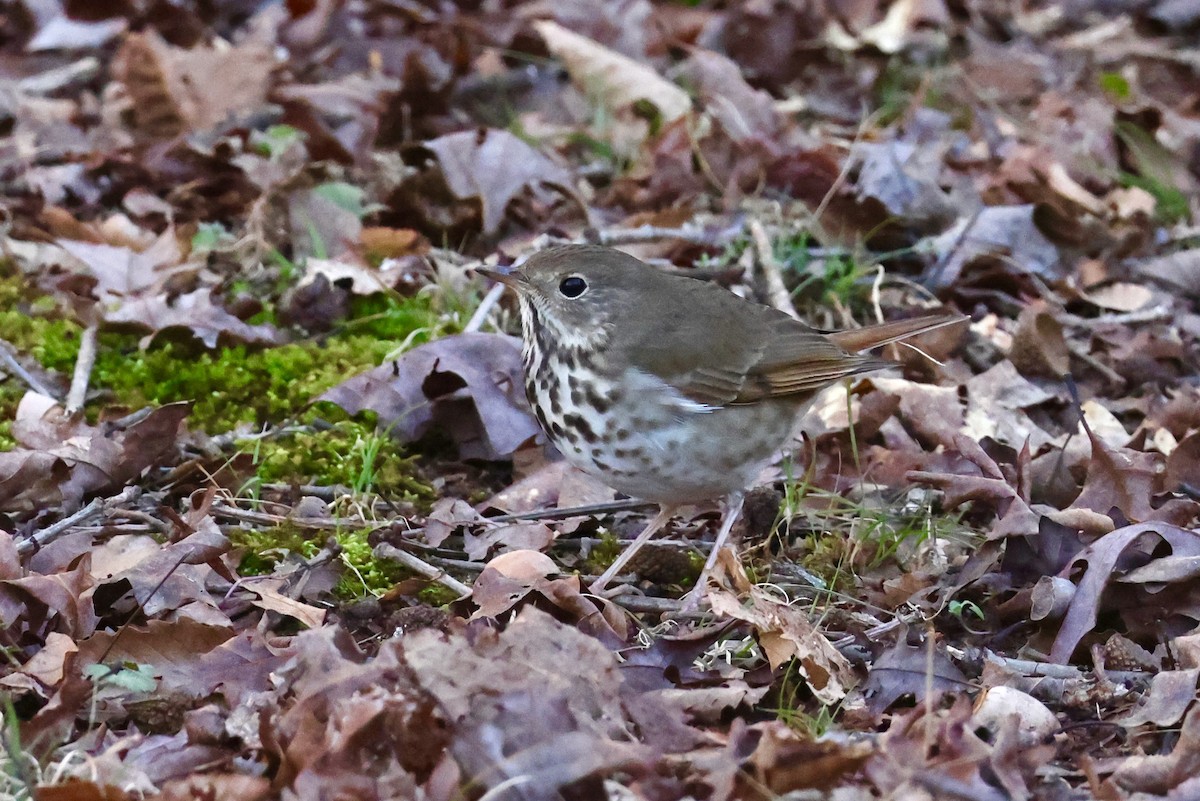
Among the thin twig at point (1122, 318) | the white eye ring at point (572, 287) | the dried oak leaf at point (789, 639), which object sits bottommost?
the thin twig at point (1122, 318)

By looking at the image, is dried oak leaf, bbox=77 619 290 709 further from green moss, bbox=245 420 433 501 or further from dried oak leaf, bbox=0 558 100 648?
green moss, bbox=245 420 433 501

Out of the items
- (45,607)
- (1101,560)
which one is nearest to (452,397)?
(45,607)

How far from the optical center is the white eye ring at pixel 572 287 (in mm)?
4148

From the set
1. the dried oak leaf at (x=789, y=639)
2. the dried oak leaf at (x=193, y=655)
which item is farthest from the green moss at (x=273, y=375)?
the dried oak leaf at (x=789, y=639)

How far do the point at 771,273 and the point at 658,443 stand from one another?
166 cm

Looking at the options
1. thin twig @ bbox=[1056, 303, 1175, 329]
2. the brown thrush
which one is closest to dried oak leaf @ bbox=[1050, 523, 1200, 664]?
the brown thrush

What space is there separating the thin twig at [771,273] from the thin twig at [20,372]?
2647 millimetres

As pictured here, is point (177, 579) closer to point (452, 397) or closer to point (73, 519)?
point (73, 519)

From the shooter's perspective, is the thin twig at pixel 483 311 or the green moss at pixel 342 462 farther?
the thin twig at pixel 483 311

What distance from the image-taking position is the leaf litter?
288cm

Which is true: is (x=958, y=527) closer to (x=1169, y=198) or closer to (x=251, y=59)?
(x=1169, y=198)

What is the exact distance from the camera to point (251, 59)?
6949mm

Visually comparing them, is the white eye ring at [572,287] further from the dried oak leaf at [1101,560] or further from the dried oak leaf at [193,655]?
the dried oak leaf at [1101,560]

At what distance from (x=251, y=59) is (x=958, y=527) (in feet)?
14.8
